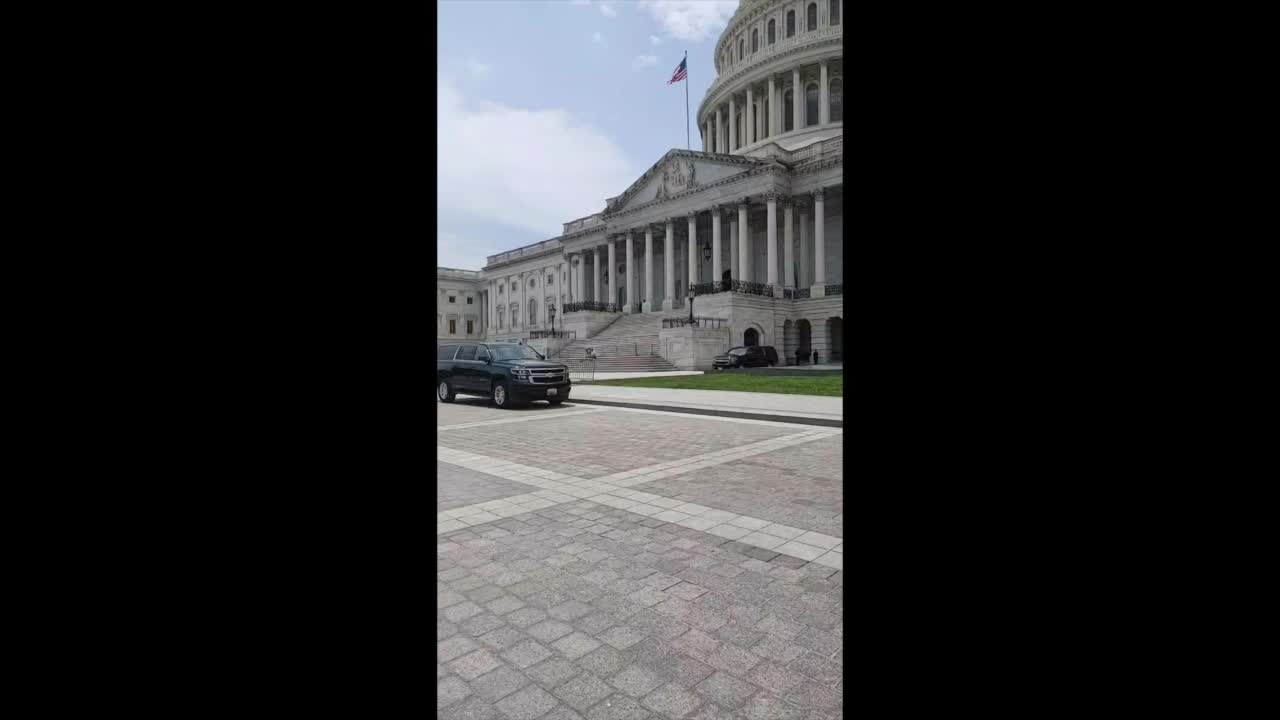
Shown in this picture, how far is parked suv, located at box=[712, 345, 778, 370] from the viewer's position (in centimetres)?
3634

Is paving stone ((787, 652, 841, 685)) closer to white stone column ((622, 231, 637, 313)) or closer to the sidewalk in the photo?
the sidewalk

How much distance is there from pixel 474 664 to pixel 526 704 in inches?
17.2

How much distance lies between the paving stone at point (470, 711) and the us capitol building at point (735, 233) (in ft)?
120

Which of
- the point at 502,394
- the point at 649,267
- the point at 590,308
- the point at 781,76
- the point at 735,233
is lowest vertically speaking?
the point at 502,394

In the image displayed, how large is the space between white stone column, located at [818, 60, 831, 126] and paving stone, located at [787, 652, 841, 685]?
61216 mm

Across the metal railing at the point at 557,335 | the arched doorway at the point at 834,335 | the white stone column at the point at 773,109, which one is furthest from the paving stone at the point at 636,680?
the white stone column at the point at 773,109

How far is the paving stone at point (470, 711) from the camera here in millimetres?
2504

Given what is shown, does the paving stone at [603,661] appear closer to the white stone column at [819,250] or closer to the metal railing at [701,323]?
the metal railing at [701,323]

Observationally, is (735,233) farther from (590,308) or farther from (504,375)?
(504,375)

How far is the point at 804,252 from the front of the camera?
51.0 metres

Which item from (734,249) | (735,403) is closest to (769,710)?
(735,403)

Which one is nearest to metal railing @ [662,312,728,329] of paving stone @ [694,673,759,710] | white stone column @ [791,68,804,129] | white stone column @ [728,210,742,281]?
white stone column @ [728,210,742,281]
